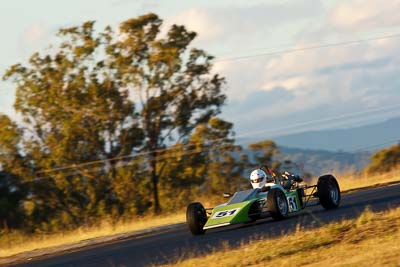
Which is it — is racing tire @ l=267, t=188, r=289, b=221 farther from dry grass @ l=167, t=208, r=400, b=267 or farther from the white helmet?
dry grass @ l=167, t=208, r=400, b=267

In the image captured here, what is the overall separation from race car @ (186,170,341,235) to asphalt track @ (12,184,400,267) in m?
0.23

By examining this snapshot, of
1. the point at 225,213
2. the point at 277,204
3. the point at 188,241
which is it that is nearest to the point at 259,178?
the point at 277,204

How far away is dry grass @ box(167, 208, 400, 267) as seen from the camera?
1248cm

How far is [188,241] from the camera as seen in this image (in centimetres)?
1920

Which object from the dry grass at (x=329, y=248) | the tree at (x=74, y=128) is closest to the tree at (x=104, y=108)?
the tree at (x=74, y=128)

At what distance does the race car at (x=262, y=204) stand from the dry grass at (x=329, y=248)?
10.6 feet

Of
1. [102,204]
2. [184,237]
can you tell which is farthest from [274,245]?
[102,204]

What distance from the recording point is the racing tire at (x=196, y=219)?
66.2 feet

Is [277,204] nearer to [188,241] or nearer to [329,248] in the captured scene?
[188,241]

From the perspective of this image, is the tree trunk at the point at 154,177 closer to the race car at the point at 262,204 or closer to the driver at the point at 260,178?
the race car at the point at 262,204

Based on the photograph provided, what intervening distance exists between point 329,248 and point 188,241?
5.71 meters

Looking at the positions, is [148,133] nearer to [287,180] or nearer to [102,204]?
[102,204]

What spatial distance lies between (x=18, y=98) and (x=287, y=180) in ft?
86.2

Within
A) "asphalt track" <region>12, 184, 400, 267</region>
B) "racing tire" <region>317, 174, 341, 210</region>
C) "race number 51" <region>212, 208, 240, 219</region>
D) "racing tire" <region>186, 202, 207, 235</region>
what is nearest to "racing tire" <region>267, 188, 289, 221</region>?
"asphalt track" <region>12, 184, 400, 267</region>
